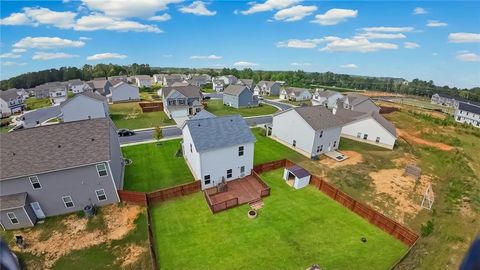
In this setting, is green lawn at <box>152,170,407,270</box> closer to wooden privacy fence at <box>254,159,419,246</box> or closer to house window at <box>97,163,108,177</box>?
wooden privacy fence at <box>254,159,419,246</box>

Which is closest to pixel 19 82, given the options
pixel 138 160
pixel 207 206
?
pixel 138 160

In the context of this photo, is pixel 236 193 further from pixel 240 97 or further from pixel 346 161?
pixel 240 97

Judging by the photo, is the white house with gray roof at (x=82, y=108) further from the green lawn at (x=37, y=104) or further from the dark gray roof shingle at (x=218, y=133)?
the green lawn at (x=37, y=104)

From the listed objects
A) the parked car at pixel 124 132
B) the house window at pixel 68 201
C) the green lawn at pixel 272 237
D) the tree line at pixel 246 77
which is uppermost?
the tree line at pixel 246 77

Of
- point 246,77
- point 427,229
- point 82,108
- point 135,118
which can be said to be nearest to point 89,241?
point 427,229

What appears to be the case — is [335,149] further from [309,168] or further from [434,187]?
[434,187]

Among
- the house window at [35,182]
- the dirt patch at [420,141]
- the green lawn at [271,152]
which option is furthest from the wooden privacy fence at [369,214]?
the dirt patch at [420,141]
